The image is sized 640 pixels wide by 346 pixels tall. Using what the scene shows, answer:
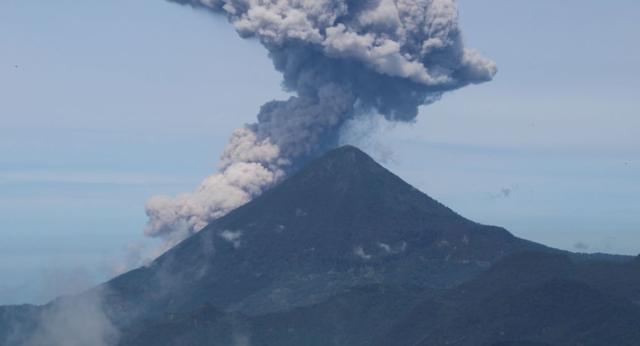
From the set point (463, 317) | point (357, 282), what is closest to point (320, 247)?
point (357, 282)

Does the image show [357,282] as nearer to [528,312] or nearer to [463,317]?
[463,317]

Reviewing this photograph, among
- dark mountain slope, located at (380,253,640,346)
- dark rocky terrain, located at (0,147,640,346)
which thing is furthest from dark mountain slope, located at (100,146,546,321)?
dark mountain slope, located at (380,253,640,346)

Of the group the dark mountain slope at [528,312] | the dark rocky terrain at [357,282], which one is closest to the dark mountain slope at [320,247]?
the dark rocky terrain at [357,282]

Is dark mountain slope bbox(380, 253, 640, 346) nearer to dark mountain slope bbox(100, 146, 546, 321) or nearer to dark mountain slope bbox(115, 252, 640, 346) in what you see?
dark mountain slope bbox(115, 252, 640, 346)

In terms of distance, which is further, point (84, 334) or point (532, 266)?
point (84, 334)

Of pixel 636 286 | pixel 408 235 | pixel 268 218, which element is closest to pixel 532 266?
pixel 636 286

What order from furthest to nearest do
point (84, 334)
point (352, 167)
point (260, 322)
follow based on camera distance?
1. point (352, 167)
2. point (84, 334)
3. point (260, 322)

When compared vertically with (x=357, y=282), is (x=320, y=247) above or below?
above

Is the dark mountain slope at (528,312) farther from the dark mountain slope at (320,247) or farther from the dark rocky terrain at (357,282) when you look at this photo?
the dark mountain slope at (320,247)

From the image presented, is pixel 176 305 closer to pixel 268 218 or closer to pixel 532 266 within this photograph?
pixel 268 218
